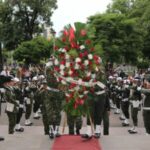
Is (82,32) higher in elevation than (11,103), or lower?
higher

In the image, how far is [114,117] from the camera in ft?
62.3

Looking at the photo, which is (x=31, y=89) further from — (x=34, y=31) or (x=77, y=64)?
(x=34, y=31)

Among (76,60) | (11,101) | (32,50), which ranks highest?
(32,50)

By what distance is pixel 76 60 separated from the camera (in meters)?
10.4

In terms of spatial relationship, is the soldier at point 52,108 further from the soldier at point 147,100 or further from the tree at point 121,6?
the tree at point 121,6

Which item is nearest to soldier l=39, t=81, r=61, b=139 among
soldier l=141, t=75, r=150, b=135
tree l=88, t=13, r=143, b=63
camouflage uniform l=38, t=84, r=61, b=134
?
camouflage uniform l=38, t=84, r=61, b=134

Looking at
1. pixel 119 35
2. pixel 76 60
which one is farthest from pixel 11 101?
pixel 119 35

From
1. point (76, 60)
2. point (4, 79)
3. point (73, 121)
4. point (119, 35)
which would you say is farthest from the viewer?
point (119, 35)

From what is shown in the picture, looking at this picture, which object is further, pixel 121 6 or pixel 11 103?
pixel 121 6

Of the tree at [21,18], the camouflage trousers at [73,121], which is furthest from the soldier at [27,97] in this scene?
the tree at [21,18]

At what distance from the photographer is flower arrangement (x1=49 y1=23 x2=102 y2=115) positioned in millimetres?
10430

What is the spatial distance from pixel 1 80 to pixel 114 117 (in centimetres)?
778

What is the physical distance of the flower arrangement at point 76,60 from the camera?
411 inches

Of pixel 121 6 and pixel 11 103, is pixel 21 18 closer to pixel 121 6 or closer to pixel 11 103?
pixel 121 6
